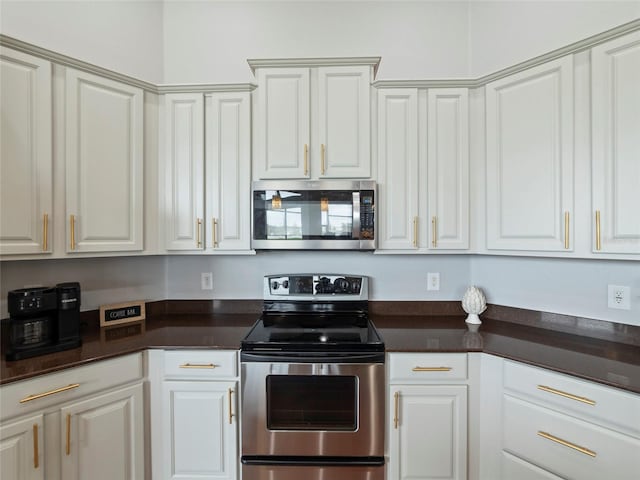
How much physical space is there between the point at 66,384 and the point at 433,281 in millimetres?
2100

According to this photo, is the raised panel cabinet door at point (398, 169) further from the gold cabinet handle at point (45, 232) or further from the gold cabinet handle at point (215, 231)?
the gold cabinet handle at point (45, 232)

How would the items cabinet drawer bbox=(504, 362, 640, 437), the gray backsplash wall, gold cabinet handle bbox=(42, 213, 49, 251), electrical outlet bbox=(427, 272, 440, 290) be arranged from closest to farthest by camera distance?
cabinet drawer bbox=(504, 362, 640, 437) → gold cabinet handle bbox=(42, 213, 49, 251) → the gray backsplash wall → electrical outlet bbox=(427, 272, 440, 290)

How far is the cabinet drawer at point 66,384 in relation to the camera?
1138mm

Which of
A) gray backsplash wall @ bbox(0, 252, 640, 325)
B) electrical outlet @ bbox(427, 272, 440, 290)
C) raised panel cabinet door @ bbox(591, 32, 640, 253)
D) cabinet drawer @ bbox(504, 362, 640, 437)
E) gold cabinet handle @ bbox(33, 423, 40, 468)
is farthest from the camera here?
electrical outlet @ bbox(427, 272, 440, 290)

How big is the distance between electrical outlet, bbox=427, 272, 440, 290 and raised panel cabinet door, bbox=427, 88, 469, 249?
361 mm

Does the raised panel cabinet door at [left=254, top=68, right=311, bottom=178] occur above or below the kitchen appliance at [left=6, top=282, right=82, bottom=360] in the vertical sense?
above

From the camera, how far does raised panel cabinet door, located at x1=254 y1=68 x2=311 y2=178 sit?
180 centimetres

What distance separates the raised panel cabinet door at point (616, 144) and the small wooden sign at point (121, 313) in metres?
2.59

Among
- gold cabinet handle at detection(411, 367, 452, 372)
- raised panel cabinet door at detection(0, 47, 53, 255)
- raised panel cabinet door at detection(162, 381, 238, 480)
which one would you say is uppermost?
raised panel cabinet door at detection(0, 47, 53, 255)

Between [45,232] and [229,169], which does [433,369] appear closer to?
A: [229,169]

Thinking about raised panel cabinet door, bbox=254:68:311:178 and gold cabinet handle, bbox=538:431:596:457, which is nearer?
gold cabinet handle, bbox=538:431:596:457

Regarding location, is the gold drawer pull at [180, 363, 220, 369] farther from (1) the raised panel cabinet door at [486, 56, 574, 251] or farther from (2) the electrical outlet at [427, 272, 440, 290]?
(1) the raised panel cabinet door at [486, 56, 574, 251]

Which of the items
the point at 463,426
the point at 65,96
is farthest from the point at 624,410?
the point at 65,96

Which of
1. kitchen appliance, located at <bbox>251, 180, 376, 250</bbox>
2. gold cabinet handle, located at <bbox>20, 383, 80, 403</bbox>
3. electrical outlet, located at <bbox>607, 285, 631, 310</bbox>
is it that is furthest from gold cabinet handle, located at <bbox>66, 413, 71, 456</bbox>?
electrical outlet, located at <bbox>607, 285, 631, 310</bbox>
